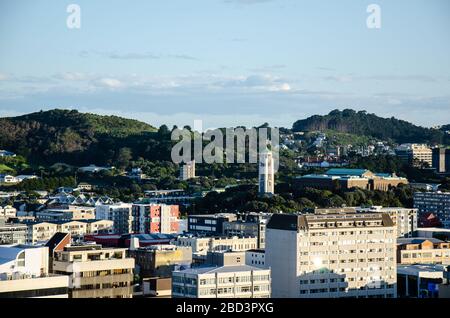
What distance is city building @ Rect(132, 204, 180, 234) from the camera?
2712cm

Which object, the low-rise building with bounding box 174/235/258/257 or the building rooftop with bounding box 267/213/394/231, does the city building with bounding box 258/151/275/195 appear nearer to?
the low-rise building with bounding box 174/235/258/257

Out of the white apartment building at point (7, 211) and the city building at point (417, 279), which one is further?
the white apartment building at point (7, 211)

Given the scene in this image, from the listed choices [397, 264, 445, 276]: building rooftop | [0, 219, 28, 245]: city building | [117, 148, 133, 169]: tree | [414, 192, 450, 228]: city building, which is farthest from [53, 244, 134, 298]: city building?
[117, 148, 133, 169]: tree

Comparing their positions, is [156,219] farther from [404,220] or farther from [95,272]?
[95,272]

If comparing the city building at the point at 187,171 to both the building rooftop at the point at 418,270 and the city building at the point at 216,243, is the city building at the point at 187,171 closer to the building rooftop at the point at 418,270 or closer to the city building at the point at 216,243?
the city building at the point at 216,243

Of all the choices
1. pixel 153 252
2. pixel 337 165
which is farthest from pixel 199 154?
pixel 153 252

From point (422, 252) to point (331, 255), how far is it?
Result: 5178 millimetres

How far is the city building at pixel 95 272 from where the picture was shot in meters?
12.4

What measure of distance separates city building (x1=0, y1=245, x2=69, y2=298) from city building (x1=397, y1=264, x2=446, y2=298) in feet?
19.3

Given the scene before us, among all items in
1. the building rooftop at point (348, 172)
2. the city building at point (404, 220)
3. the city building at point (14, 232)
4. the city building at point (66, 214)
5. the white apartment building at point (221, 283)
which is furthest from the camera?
the building rooftop at point (348, 172)

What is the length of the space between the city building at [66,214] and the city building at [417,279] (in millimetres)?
11651

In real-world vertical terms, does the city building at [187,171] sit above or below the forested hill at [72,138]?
below

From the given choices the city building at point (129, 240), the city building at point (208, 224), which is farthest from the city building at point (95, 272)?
the city building at point (208, 224)
